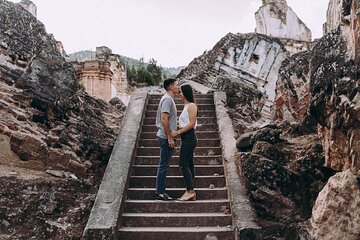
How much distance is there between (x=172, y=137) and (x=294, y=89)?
4460mm

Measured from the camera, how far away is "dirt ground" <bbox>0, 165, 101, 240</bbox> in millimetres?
5699

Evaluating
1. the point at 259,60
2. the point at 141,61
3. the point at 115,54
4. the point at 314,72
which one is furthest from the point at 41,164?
the point at 141,61

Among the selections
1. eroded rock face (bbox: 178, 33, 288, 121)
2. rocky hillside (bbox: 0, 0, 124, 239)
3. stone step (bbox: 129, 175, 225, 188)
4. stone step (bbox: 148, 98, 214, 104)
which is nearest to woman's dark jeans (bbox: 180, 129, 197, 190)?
stone step (bbox: 129, 175, 225, 188)

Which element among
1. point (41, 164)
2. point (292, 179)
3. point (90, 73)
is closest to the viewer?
point (292, 179)

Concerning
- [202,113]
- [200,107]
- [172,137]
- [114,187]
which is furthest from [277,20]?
[114,187]

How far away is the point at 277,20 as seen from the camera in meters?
21.3

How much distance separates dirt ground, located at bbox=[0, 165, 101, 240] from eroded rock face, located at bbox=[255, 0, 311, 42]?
16.1 m

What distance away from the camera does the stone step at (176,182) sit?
688 cm

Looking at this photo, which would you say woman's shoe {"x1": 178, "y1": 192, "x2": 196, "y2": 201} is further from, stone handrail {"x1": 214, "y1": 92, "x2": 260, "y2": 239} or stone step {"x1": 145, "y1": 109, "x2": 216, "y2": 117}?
stone step {"x1": 145, "y1": 109, "x2": 216, "y2": 117}

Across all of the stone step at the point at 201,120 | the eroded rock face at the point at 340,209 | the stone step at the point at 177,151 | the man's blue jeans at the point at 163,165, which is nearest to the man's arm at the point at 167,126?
the man's blue jeans at the point at 163,165

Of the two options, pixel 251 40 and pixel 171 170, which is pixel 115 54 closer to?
pixel 251 40

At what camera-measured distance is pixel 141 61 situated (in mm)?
23781

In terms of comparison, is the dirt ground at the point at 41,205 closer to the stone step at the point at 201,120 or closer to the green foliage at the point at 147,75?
the stone step at the point at 201,120

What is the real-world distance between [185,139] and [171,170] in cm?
115
